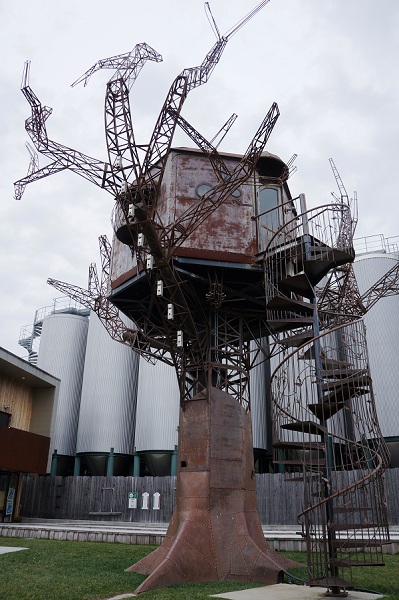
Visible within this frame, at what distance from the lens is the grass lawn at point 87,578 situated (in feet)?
31.2

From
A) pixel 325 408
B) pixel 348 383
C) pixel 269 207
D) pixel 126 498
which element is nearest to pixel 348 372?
pixel 348 383

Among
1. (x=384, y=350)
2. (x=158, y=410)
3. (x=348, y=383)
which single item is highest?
(x=384, y=350)

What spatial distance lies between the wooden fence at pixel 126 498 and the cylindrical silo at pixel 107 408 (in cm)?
804

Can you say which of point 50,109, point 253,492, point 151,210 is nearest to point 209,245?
point 151,210

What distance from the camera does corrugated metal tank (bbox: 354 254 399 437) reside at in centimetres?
3616

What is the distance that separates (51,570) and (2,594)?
3.13m

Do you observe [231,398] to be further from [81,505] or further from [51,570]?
[81,505]

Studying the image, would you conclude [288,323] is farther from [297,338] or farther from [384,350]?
[384,350]

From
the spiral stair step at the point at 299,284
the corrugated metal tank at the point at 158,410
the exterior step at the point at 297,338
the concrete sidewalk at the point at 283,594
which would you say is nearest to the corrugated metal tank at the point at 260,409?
the corrugated metal tank at the point at 158,410

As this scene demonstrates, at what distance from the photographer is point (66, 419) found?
157 ft

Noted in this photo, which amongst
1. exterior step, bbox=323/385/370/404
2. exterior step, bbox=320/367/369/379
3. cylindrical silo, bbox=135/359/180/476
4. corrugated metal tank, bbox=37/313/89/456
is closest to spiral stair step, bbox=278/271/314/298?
exterior step, bbox=320/367/369/379

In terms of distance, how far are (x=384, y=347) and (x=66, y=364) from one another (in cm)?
2882

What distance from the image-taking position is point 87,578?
11203 mm

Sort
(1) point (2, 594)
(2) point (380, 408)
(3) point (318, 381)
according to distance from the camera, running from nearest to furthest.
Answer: (1) point (2, 594), (3) point (318, 381), (2) point (380, 408)
